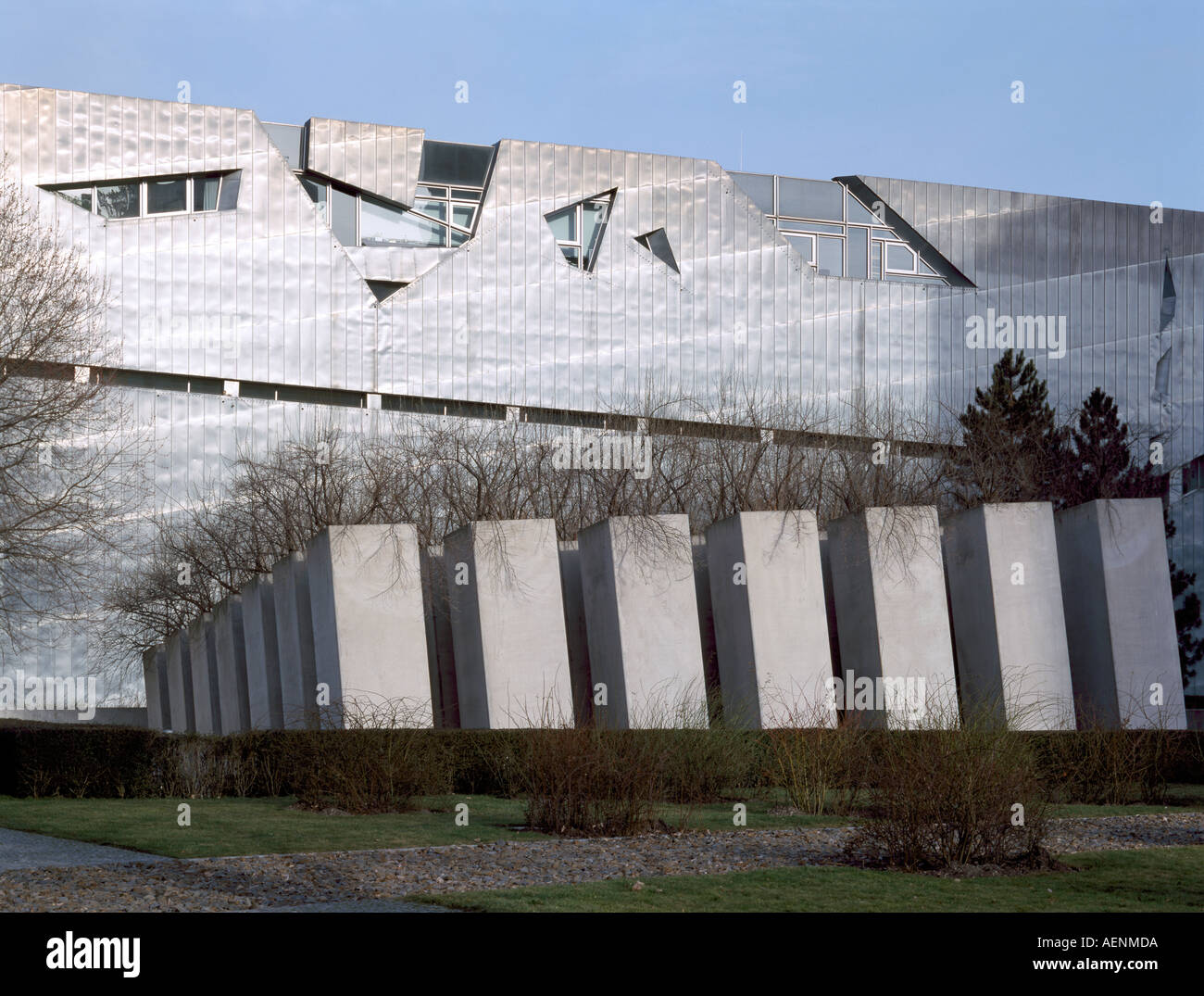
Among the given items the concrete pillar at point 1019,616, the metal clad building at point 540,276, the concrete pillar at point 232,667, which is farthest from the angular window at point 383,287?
the concrete pillar at point 1019,616

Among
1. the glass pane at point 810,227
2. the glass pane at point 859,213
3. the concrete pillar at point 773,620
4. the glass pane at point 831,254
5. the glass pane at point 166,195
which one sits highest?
the glass pane at point 166,195

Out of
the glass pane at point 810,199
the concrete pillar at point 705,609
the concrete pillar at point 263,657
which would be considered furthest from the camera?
the glass pane at point 810,199

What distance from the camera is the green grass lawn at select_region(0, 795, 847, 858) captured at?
11.6m

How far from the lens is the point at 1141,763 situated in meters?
16.6

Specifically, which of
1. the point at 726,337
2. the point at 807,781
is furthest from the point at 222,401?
the point at 807,781

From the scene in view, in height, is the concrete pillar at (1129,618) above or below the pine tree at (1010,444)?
below

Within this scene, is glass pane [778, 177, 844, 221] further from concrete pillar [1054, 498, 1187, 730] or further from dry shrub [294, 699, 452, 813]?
dry shrub [294, 699, 452, 813]

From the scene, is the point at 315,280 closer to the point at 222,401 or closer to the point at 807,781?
the point at 222,401

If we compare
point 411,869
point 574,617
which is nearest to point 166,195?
point 574,617

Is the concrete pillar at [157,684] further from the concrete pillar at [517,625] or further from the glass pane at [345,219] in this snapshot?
the concrete pillar at [517,625]

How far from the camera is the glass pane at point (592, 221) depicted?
40.9m

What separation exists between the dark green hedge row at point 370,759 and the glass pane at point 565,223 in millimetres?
25254
